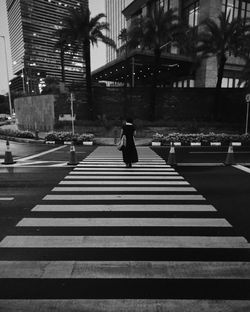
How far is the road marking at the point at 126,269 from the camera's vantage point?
330cm

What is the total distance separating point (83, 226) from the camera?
4840mm

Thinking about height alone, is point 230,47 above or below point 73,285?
above

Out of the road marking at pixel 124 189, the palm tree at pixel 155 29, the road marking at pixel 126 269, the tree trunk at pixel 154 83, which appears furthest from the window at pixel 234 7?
the road marking at pixel 126 269

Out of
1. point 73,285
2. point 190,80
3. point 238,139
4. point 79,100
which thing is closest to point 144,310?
point 73,285

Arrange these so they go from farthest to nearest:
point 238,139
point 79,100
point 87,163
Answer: point 79,100
point 238,139
point 87,163

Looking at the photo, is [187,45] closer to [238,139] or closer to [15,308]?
[238,139]

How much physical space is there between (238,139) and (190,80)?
20.0 m

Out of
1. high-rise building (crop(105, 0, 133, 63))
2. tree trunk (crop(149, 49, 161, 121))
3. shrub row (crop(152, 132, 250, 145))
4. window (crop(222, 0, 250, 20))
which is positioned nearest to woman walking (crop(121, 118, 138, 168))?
shrub row (crop(152, 132, 250, 145))

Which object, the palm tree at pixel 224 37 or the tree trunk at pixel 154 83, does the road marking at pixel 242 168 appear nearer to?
the tree trunk at pixel 154 83

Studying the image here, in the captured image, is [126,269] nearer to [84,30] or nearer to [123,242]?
[123,242]

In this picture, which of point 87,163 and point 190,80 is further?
point 190,80

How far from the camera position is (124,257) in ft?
12.3

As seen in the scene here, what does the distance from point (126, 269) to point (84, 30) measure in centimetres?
2557

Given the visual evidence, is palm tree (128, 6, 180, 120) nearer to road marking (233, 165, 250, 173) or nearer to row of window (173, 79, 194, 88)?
row of window (173, 79, 194, 88)
